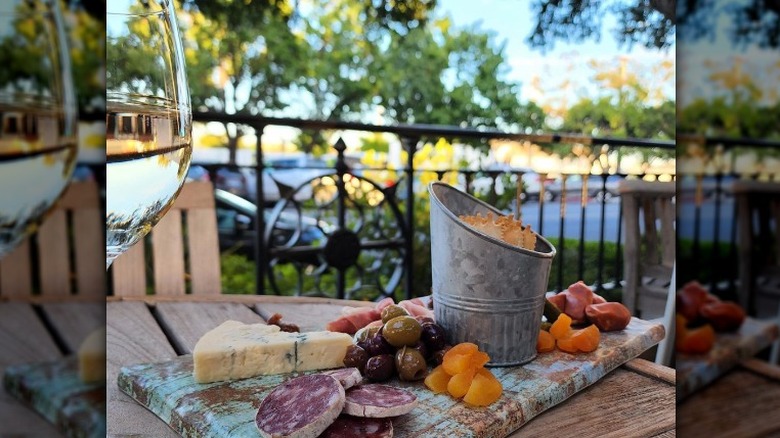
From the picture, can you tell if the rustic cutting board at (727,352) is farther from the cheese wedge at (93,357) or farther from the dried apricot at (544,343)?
the dried apricot at (544,343)

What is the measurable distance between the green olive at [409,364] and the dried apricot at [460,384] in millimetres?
34

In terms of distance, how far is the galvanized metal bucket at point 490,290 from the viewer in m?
0.50

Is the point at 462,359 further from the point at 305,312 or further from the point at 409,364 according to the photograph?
the point at 305,312

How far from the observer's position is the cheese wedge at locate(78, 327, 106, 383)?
0.08 metres

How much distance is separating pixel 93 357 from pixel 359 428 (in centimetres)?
31

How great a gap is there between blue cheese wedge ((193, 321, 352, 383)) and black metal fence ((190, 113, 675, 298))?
1.15m

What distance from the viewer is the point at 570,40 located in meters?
2.95

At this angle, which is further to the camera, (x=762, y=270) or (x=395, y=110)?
(x=395, y=110)

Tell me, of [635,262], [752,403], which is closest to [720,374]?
[752,403]

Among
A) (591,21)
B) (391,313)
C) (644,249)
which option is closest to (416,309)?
(391,313)

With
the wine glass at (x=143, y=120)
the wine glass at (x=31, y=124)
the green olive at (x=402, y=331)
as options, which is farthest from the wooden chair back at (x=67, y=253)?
the green olive at (x=402, y=331)

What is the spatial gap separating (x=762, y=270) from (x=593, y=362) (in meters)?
0.45

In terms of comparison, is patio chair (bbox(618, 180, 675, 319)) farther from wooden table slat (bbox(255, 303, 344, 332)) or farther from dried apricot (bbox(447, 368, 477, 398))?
dried apricot (bbox(447, 368, 477, 398))

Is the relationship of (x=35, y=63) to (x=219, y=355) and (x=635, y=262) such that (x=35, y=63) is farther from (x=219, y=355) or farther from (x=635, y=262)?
(x=635, y=262)
